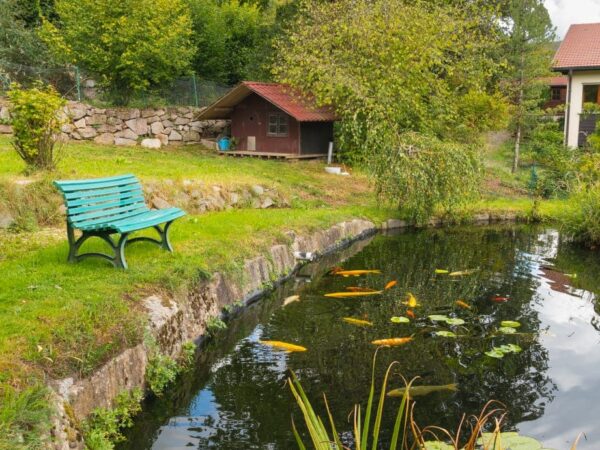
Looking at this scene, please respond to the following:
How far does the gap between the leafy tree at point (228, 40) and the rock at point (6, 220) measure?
18.9 m

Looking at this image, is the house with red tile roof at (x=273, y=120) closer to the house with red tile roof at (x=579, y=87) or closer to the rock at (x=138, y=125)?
the rock at (x=138, y=125)

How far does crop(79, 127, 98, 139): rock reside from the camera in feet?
71.7

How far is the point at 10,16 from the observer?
24.5 m

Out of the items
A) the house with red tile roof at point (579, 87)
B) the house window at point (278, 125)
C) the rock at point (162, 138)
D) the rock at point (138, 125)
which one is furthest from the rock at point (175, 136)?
the house with red tile roof at point (579, 87)

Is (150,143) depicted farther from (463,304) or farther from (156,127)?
(463,304)

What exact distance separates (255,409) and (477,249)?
29.6ft

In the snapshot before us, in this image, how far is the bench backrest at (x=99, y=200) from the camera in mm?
7145

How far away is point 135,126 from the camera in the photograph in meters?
22.8

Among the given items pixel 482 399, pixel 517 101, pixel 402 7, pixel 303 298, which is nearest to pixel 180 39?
pixel 402 7

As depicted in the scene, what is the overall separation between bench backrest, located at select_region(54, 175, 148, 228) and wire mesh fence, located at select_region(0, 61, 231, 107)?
46.7 ft

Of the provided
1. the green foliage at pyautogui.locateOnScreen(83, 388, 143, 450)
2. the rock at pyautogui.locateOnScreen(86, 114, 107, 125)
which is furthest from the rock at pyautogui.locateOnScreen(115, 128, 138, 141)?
the green foliage at pyautogui.locateOnScreen(83, 388, 143, 450)

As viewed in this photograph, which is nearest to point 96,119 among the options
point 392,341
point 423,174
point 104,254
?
point 423,174

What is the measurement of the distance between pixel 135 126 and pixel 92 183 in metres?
15.9

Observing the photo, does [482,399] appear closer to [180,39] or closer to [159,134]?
[159,134]
